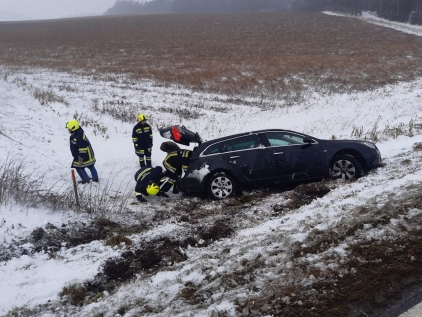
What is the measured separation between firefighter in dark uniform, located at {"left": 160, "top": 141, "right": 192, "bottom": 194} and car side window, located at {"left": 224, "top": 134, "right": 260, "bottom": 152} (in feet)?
3.24

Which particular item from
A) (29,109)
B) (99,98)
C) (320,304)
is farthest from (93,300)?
(99,98)

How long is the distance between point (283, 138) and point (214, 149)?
1517 millimetres

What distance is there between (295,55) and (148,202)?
25.6 meters

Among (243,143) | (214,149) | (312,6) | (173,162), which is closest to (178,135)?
(173,162)

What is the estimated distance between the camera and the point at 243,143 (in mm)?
7852

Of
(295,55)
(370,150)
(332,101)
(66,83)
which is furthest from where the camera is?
(295,55)

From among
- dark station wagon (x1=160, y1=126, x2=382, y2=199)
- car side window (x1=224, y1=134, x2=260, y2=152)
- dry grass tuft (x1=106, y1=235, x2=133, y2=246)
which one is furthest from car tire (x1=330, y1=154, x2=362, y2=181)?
dry grass tuft (x1=106, y1=235, x2=133, y2=246)

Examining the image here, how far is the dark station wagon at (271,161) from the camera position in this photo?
24.8 feet

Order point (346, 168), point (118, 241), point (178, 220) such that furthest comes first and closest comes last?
point (346, 168) < point (178, 220) < point (118, 241)

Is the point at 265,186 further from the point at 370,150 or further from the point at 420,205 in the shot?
the point at 420,205

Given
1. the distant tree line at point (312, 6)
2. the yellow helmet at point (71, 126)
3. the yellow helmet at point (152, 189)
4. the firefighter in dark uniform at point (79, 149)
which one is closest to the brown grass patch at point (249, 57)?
the firefighter in dark uniform at point (79, 149)

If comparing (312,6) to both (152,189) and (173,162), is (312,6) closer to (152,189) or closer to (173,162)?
(173,162)

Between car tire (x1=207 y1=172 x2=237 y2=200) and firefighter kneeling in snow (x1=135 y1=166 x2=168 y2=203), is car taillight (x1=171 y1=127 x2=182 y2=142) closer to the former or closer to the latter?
firefighter kneeling in snow (x1=135 y1=166 x2=168 y2=203)

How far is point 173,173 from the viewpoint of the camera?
326 inches
